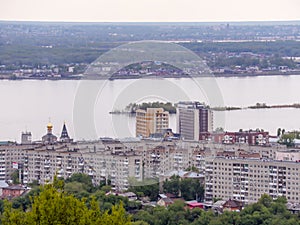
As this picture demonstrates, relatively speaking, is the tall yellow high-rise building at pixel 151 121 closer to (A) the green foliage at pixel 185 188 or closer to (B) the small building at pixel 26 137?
(A) the green foliage at pixel 185 188

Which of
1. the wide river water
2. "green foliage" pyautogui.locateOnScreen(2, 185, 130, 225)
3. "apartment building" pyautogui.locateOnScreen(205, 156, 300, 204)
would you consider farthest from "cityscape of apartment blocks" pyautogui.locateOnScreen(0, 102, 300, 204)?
"green foliage" pyautogui.locateOnScreen(2, 185, 130, 225)

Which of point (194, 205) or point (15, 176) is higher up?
point (15, 176)

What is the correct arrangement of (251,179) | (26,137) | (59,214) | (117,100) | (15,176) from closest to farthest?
1. (59,214)
2. (251,179)
3. (15,176)
4. (26,137)
5. (117,100)

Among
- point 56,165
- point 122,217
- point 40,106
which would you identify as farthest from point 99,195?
point 40,106

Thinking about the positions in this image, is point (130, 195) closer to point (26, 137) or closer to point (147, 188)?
point (147, 188)

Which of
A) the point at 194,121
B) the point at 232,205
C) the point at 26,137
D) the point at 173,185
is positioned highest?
the point at 194,121

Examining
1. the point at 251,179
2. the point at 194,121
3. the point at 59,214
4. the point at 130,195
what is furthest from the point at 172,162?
the point at 59,214
